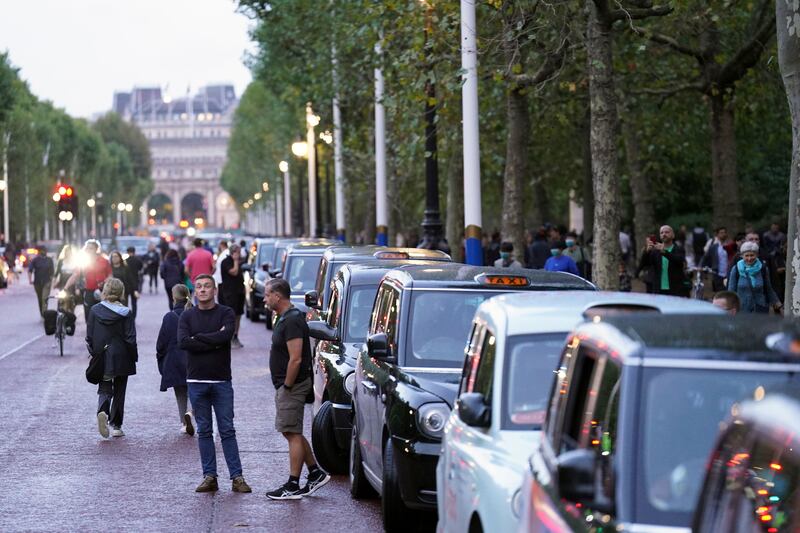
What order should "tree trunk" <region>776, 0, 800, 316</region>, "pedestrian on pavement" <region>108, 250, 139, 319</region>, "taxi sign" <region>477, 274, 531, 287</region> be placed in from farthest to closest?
"pedestrian on pavement" <region>108, 250, 139, 319</region> → "tree trunk" <region>776, 0, 800, 316</region> → "taxi sign" <region>477, 274, 531, 287</region>

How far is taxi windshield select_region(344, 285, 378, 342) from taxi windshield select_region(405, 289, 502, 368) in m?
2.84

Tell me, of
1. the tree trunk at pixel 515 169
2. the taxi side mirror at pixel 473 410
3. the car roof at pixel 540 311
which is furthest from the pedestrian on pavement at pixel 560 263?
the taxi side mirror at pixel 473 410

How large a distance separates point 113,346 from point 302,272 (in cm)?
1269

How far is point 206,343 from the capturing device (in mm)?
12039

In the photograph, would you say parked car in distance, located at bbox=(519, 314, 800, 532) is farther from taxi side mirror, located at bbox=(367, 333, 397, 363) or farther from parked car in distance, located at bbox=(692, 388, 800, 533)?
taxi side mirror, located at bbox=(367, 333, 397, 363)

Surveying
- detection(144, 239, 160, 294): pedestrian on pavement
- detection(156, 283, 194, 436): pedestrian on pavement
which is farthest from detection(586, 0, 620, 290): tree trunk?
detection(144, 239, 160, 294): pedestrian on pavement

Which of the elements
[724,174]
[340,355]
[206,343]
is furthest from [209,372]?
[724,174]

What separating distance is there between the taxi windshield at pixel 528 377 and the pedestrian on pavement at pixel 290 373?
362cm

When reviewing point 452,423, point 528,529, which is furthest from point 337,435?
point 528,529

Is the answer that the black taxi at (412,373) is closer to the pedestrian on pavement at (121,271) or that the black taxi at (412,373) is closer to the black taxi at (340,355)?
the black taxi at (340,355)

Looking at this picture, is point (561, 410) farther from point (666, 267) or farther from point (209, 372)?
point (666, 267)

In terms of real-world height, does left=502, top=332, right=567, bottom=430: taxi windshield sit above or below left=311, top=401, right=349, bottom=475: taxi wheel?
above

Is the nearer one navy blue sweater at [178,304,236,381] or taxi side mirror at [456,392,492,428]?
taxi side mirror at [456,392,492,428]

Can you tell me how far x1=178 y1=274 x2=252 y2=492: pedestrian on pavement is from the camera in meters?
12.0
